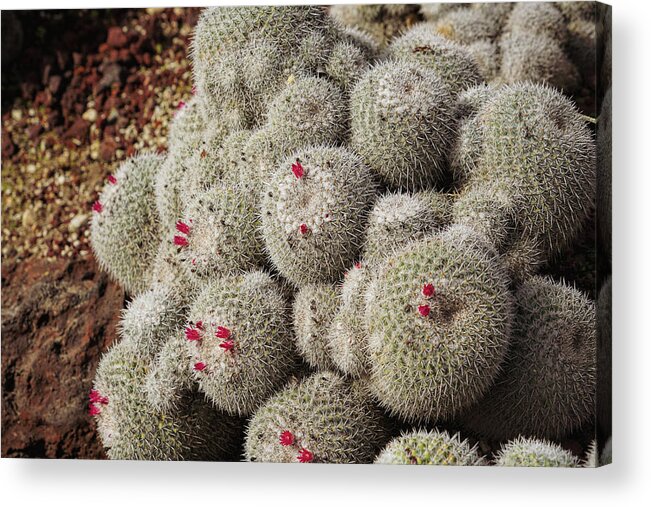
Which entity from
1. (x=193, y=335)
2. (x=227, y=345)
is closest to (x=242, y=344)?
(x=227, y=345)

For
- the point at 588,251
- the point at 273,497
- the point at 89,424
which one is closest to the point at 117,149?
the point at 89,424

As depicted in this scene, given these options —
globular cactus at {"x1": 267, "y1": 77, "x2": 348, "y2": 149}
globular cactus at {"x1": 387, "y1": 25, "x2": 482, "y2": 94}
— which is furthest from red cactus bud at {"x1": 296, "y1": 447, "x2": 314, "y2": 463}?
globular cactus at {"x1": 387, "y1": 25, "x2": 482, "y2": 94}

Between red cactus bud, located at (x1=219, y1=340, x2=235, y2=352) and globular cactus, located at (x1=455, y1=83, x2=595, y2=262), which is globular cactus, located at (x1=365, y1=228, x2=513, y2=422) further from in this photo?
red cactus bud, located at (x1=219, y1=340, x2=235, y2=352)

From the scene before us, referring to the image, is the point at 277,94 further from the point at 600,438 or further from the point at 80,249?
the point at 600,438

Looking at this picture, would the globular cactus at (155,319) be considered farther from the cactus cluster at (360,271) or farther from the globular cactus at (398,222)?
the globular cactus at (398,222)

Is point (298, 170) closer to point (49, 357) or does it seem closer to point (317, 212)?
point (317, 212)

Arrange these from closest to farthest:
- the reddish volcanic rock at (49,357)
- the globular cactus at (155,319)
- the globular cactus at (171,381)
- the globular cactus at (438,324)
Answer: the globular cactus at (438,324), the globular cactus at (171,381), the globular cactus at (155,319), the reddish volcanic rock at (49,357)

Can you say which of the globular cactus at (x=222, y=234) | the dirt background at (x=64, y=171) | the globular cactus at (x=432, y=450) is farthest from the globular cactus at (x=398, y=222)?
the dirt background at (x=64, y=171)
